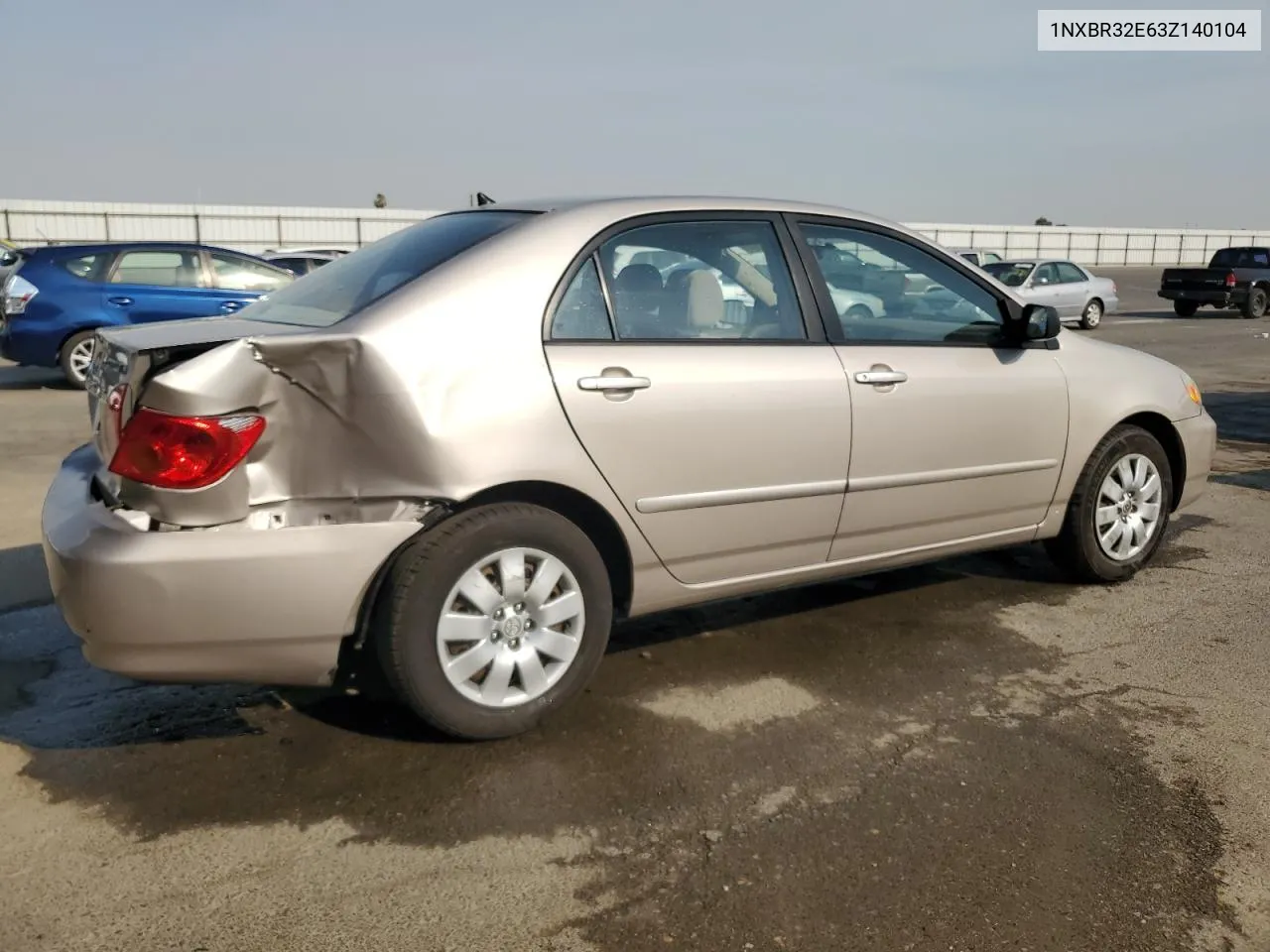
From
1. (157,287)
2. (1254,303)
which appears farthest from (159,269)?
(1254,303)

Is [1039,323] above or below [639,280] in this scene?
below

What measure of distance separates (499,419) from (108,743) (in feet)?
5.12

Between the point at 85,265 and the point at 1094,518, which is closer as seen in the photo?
the point at 1094,518

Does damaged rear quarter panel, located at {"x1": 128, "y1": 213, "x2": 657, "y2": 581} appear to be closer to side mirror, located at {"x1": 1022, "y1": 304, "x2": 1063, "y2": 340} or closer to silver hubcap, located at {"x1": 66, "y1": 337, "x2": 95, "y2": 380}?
side mirror, located at {"x1": 1022, "y1": 304, "x2": 1063, "y2": 340}

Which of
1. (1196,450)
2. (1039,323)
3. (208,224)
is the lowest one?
(1196,450)

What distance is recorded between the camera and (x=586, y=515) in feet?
11.3

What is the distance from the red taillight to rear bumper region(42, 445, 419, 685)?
138 millimetres

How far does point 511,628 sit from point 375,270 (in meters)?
1.28

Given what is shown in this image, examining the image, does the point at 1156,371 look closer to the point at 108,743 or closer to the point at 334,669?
the point at 334,669

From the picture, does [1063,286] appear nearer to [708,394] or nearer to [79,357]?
[79,357]

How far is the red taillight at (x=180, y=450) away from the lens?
286 cm

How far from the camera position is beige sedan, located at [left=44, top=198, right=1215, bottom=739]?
2898mm

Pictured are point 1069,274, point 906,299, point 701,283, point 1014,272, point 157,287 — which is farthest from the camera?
point 1069,274

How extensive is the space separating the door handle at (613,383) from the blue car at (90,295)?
31.0 ft
